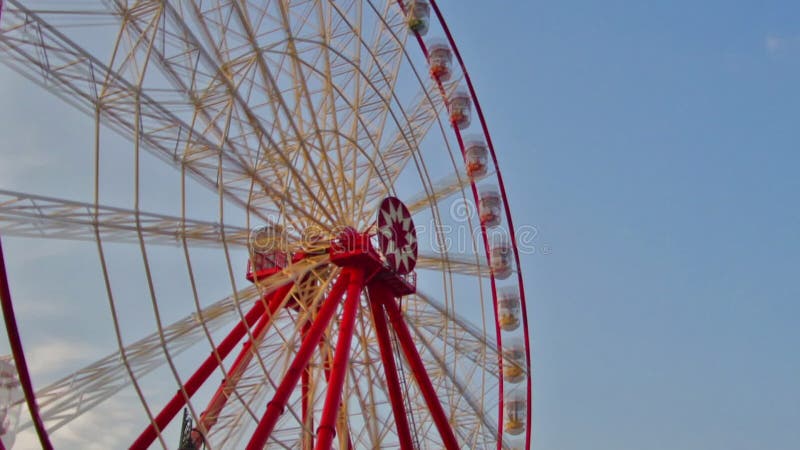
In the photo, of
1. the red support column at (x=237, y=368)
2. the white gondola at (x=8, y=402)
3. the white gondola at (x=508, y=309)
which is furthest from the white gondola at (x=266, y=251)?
the white gondola at (x=508, y=309)

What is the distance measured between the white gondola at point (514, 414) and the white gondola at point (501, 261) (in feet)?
9.90

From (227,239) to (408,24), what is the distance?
751 centimetres

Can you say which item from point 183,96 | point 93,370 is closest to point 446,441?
point 93,370

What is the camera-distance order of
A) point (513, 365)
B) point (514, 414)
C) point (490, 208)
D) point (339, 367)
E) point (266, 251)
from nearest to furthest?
point (339, 367) < point (266, 251) < point (514, 414) < point (513, 365) < point (490, 208)

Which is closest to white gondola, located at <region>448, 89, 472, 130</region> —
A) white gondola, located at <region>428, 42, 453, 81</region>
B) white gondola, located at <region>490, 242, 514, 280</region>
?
white gondola, located at <region>428, 42, 453, 81</region>

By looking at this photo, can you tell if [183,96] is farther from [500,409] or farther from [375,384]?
[500,409]

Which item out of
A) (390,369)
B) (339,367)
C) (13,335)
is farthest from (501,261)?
(13,335)

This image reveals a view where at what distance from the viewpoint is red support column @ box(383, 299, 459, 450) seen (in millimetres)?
16375

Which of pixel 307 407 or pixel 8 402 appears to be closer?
pixel 8 402

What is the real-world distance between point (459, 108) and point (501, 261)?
392cm

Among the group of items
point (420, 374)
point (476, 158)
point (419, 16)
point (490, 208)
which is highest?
point (419, 16)

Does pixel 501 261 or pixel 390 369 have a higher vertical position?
pixel 501 261

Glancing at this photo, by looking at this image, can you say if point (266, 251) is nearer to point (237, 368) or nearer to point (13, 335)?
point (237, 368)

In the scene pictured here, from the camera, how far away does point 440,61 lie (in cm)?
2070
